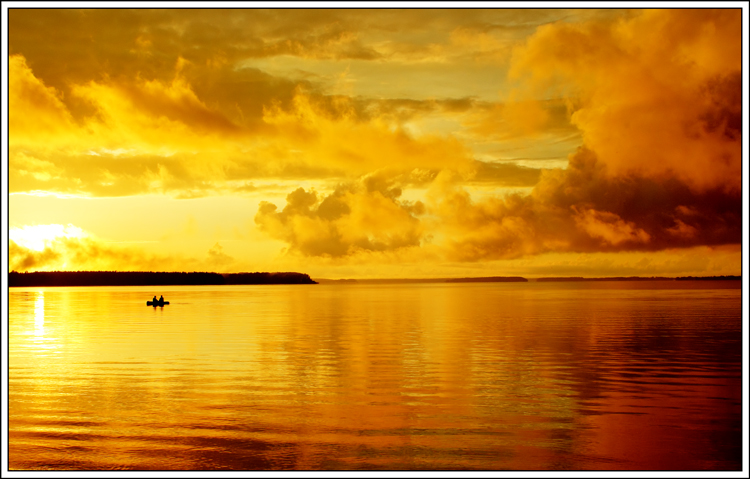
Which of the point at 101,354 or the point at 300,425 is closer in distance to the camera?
the point at 300,425

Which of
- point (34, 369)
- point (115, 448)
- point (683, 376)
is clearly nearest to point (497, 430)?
point (115, 448)

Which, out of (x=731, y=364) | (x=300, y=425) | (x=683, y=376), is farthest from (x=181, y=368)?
(x=731, y=364)

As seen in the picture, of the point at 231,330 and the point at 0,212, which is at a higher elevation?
the point at 0,212

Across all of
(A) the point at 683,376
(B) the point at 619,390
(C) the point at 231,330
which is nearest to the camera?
(B) the point at 619,390

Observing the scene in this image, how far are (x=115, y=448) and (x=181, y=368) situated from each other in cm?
1553

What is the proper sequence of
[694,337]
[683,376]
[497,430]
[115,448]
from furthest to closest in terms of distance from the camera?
1. [694,337]
2. [683,376]
3. [497,430]
4. [115,448]

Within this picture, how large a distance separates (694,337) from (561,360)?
17207 millimetres

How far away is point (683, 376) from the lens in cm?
3070

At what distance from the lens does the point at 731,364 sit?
113 ft

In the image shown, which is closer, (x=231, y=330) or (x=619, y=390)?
(x=619, y=390)

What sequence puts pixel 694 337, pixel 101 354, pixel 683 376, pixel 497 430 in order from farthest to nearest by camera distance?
1. pixel 694 337
2. pixel 101 354
3. pixel 683 376
4. pixel 497 430

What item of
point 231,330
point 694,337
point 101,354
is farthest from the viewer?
point 231,330

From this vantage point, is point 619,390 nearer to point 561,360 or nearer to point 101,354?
point 561,360

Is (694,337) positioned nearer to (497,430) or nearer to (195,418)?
(497,430)
